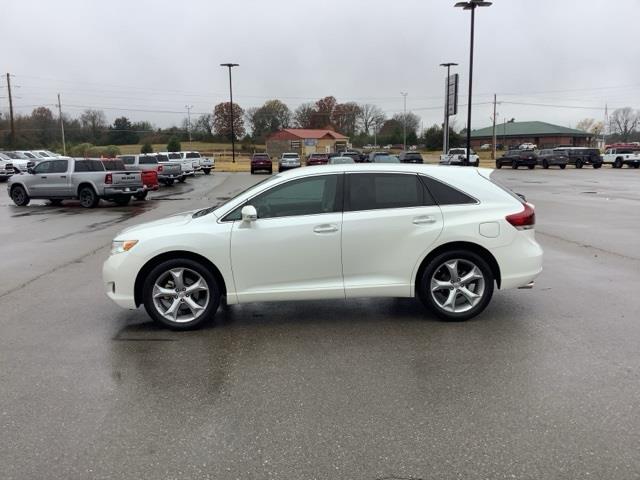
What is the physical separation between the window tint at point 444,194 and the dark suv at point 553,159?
160 feet

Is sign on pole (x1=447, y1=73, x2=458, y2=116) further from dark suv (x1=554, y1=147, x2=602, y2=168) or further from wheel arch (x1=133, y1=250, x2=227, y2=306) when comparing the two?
wheel arch (x1=133, y1=250, x2=227, y2=306)

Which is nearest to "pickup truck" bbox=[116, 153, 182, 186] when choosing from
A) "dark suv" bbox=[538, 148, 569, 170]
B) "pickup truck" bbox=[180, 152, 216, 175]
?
"pickup truck" bbox=[180, 152, 216, 175]

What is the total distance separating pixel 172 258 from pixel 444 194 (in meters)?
2.79

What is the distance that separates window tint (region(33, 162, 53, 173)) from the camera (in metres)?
19.6

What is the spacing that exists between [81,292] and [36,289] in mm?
684

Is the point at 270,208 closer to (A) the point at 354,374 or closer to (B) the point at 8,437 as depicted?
(A) the point at 354,374

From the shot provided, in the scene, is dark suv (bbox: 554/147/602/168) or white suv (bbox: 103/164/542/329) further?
dark suv (bbox: 554/147/602/168)

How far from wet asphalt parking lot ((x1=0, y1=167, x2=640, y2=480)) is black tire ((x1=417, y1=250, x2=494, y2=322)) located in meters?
0.11

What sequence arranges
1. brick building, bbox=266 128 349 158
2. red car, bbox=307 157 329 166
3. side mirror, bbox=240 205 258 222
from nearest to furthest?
side mirror, bbox=240 205 258 222 < red car, bbox=307 157 329 166 < brick building, bbox=266 128 349 158

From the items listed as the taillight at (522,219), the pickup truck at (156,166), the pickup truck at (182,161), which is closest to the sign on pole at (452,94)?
the pickup truck at (182,161)

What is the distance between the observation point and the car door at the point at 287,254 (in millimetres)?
5297

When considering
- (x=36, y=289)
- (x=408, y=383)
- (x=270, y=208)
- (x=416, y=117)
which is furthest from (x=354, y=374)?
(x=416, y=117)

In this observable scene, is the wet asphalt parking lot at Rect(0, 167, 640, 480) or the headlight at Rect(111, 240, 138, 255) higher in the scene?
the headlight at Rect(111, 240, 138, 255)

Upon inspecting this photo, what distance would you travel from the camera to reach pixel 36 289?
7211 mm
